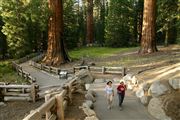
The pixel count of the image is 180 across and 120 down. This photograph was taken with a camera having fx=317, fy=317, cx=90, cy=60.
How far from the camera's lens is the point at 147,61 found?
2525 cm

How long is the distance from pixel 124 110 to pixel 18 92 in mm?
6011

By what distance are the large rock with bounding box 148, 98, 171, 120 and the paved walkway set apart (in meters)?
0.22

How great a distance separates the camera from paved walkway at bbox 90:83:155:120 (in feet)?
44.7

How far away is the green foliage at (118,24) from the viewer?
48.9 metres

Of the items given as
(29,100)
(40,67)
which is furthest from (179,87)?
(40,67)

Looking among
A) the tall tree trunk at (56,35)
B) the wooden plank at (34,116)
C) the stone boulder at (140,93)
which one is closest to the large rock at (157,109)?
the stone boulder at (140,93)

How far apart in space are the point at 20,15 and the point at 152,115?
1403 inches

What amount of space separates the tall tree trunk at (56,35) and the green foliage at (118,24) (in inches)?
736

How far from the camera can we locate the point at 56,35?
30.9 m

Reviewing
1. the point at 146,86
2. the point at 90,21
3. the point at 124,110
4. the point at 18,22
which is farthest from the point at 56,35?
the point at 90,21

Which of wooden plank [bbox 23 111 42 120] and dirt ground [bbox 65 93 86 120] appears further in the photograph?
dirt ground [bbox 65 93 86 120]

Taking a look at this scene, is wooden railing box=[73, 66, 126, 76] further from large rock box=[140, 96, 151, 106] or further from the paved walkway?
large rock box=[140, 96, 151, 106]

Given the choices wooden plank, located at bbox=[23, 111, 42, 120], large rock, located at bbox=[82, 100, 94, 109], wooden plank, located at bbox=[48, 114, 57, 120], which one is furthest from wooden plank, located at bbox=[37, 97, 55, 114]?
large rock, located at bbox=[82, 100, 94, 109]

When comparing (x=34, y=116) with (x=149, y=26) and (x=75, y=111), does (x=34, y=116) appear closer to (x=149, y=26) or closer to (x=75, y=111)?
(x=75, y=111)
